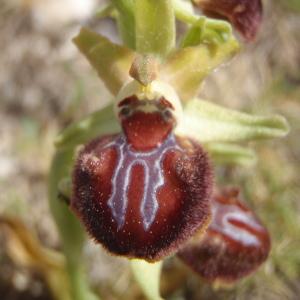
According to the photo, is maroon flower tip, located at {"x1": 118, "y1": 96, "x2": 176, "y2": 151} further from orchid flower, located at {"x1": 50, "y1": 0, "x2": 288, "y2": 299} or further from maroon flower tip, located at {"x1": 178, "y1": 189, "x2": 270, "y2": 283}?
maroon flower tip, located at {"x1": 178, "y1": 189, "x2": 270, "y2": 283}

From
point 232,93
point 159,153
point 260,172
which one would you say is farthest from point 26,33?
point 159,153

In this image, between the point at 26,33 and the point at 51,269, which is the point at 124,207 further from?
the point at 26,33

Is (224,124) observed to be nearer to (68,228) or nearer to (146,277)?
(146,277)

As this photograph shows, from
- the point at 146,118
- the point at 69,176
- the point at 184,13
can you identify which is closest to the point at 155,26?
the point at 184,13

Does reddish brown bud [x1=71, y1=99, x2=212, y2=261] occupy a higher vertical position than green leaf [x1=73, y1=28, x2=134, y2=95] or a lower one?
lower

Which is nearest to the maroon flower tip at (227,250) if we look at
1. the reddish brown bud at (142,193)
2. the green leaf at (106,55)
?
the reddish brown bud at (142,193)

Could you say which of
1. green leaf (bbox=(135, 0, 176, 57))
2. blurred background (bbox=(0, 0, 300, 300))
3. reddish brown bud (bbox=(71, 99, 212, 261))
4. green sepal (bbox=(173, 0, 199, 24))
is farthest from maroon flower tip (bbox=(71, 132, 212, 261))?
blurred background (bbox=(0, 0, 300, 300))

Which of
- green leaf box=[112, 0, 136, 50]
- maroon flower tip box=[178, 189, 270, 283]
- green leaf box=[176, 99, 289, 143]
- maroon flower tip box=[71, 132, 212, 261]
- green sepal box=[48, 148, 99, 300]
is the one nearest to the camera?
maroon flower tip box=[71, 132, 212, 261]
